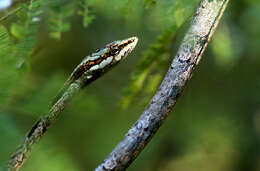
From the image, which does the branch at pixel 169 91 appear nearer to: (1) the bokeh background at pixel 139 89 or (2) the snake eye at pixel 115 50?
(1) the bokeh background at pixel 139 89

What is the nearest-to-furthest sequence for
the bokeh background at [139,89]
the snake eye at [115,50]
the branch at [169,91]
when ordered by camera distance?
the bokeh background at [139,89]
the branch at [169,91]
the snake eye at [115,50]

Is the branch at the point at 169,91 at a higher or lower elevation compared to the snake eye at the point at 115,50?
lower

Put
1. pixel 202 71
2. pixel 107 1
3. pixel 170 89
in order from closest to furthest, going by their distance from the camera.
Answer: pixel 170 89, pixel 107 1, pixel 202 71

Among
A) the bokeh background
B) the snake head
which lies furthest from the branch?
the snake head

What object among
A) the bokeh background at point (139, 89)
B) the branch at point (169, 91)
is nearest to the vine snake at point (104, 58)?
the bokeh background at point (139, 89)

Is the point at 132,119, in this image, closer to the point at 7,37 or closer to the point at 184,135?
the point at 184,135

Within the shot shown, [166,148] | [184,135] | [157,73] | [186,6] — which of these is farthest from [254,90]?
[186,6]
